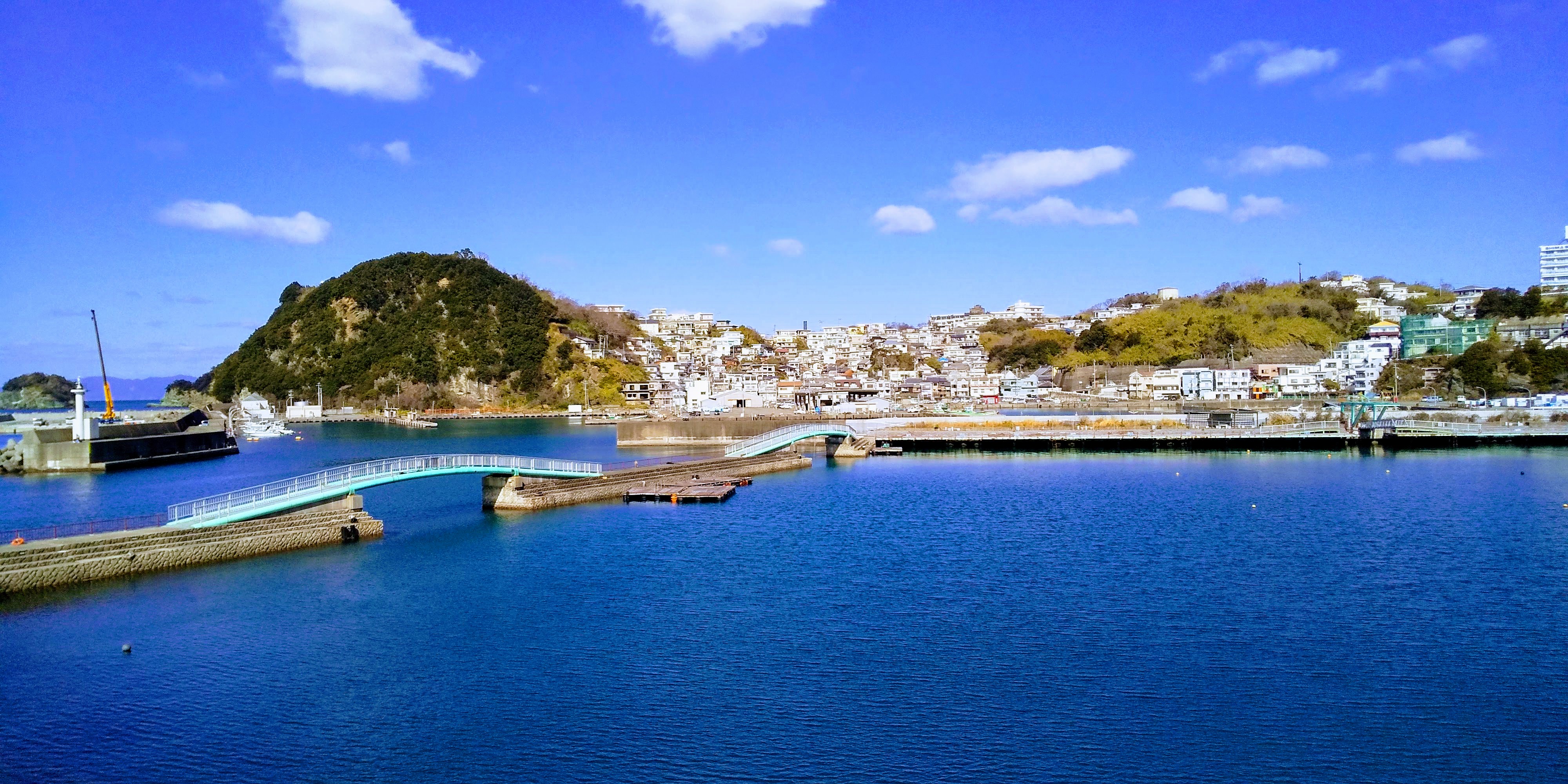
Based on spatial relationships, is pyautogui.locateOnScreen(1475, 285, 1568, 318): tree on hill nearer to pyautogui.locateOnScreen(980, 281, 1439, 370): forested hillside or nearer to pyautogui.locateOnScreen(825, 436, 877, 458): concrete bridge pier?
pyautogui.locateOnScreen(980, 281, 1439, 370): forested hillside

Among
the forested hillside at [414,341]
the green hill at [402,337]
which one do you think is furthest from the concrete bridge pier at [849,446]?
the green hill at [402,337]

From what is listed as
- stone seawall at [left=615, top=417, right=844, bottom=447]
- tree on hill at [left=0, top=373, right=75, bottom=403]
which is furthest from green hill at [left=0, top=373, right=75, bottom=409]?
stone seawall at [left=615, top=417, right=844, bottom=447]

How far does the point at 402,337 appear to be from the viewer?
124m

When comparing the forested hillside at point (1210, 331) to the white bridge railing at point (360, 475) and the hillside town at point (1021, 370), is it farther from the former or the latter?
the white bridge railing at point (360, 475)

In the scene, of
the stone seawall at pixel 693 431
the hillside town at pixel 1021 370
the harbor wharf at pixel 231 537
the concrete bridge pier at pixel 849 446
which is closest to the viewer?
the harbor wharf at pixel 231 537

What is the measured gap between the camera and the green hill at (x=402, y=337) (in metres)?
120

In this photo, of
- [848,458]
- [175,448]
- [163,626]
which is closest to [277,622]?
[163,626]

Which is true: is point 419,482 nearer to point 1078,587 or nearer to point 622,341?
point 1078,587

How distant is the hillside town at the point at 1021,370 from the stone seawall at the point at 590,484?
31.3 m

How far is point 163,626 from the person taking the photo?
16.7 meters

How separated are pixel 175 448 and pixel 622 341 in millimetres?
84009

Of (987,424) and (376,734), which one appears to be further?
(987,424)

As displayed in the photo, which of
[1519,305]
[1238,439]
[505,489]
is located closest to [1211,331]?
[1519,305]

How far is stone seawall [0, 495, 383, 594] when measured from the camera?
1866cm
